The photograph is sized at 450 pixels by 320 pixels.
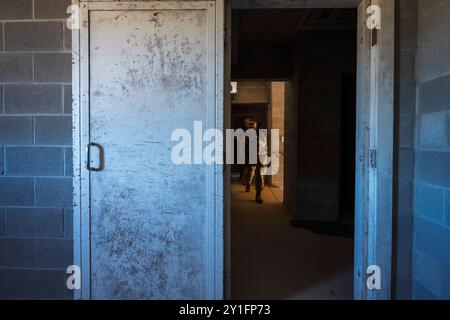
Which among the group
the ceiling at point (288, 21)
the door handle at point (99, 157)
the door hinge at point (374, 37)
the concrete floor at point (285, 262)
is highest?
the ceiling at point (288, 21)

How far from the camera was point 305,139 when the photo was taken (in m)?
4.33

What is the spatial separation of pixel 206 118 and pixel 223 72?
29cm

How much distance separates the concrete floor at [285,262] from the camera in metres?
2.24

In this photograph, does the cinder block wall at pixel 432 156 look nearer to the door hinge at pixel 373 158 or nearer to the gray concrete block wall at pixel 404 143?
the gray concrete block wall at pixel 404 143

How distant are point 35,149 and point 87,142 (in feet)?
1.21

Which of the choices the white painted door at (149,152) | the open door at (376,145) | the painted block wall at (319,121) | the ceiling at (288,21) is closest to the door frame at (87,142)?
the white painted door at (149,152)

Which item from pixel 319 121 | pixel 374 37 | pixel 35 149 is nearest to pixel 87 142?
pixel 35 149

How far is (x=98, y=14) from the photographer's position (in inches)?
71.6

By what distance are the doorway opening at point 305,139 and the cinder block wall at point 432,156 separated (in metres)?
0.97

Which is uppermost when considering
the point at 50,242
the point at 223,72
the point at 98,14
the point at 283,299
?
the point at 98,14

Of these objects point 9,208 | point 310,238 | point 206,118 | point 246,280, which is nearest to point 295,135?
point 310,238

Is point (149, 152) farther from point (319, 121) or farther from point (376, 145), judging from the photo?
point (319, 121)

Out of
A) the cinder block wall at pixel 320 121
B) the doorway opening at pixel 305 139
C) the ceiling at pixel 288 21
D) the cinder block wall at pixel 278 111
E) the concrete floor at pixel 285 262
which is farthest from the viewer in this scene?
the cinder block wall at pixel 278 111
